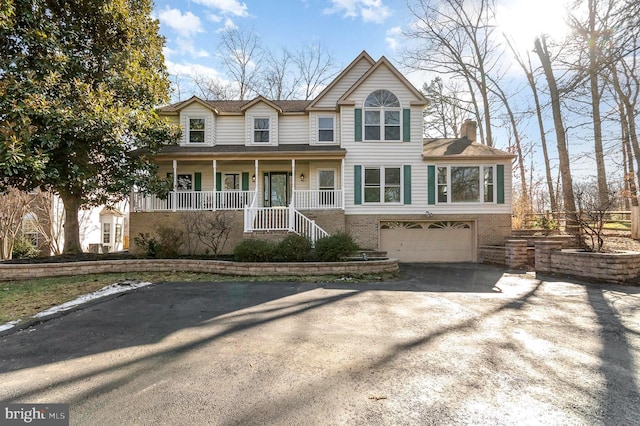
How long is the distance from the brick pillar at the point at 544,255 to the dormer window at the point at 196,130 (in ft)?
46.8

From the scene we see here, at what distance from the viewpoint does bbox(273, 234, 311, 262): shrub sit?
31.7 ft

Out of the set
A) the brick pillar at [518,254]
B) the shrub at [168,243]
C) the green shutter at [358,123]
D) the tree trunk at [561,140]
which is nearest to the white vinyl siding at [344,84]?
the green shutter at [358,123]

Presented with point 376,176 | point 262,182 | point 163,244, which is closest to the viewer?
point 163,244

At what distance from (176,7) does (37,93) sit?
25.1ft

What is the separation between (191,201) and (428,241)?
10341mm

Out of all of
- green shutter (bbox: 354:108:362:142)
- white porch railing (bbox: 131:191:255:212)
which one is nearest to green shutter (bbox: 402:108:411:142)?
green shutter (bbox: 354:108:362:142)

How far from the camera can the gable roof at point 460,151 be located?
13273 mm

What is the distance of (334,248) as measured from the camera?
9500mm

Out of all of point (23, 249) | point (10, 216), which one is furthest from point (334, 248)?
point (23, 249)

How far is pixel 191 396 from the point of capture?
2.82 m

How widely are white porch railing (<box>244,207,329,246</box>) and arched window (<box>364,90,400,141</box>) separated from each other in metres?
4.99

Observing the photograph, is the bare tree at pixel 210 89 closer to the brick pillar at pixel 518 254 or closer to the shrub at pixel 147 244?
the shrub at pixel 147 244

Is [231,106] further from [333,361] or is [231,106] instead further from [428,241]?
[333,361]

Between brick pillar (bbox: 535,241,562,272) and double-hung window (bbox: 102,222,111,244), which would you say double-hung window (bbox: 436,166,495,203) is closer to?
brick pillar (bbox: 535,241,562,272)
